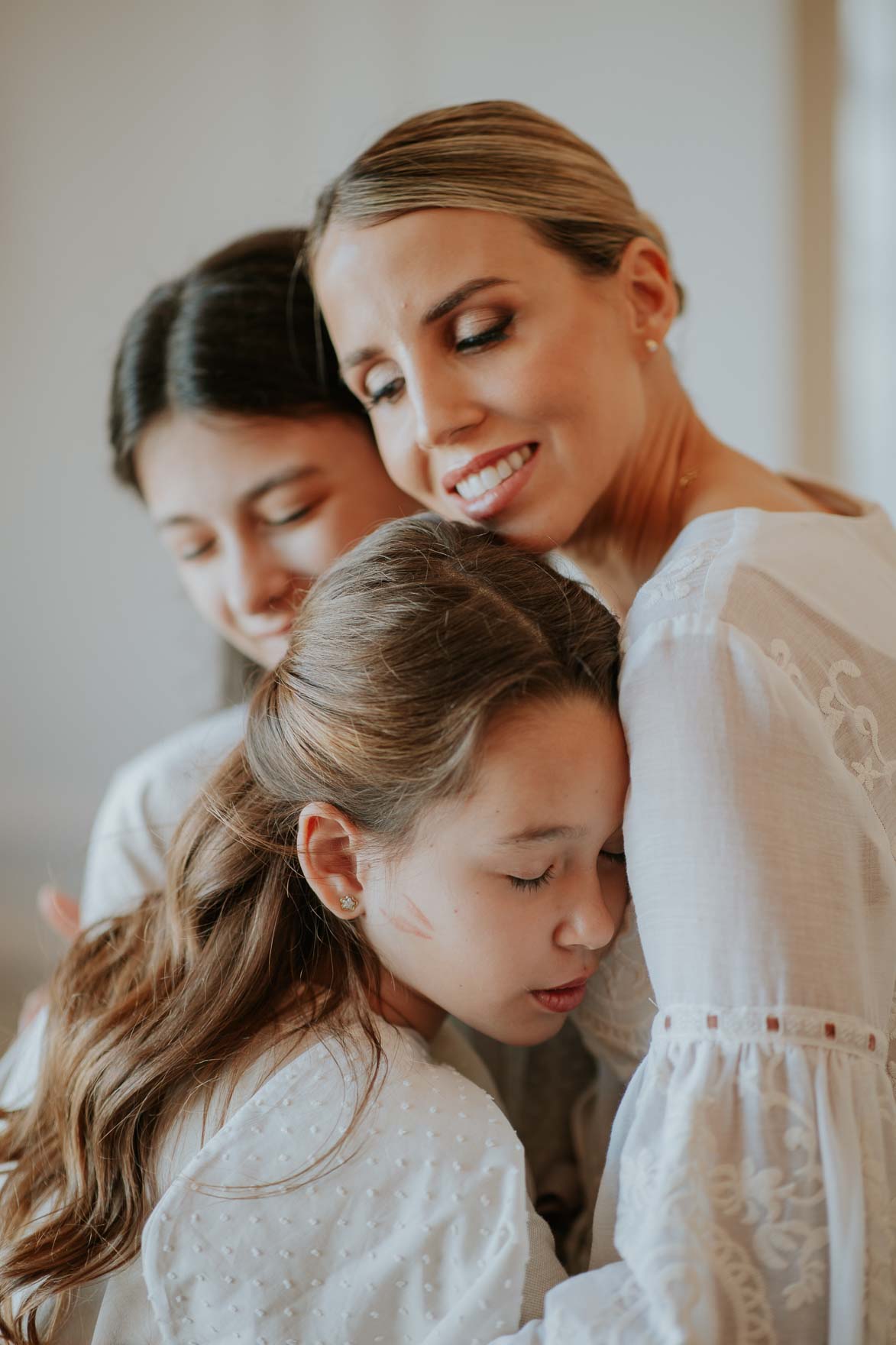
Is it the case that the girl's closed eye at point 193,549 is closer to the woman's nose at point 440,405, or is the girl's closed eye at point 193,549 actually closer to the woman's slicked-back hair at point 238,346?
the woman's slicked-back hair at point 238,346

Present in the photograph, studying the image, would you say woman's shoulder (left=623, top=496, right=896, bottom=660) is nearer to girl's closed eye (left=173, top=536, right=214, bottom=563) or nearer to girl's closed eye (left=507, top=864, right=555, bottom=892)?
girl's closed eye (left=507, top=864, right=555, bottom=892)

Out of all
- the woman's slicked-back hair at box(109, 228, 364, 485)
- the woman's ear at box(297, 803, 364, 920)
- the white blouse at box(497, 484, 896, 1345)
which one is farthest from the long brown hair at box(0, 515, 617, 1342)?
the woman's slicked-back hair at box(109, 228, 364, 485)

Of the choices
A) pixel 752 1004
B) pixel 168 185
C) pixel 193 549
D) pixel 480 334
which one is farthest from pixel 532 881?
pixel 168 185

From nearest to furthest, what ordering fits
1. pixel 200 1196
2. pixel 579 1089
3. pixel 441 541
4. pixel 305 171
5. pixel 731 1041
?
pixel 731 1041
pixel 200 1196
pixel 441 541
pixel 579 1089
pixel 305 171

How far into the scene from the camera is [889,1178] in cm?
93

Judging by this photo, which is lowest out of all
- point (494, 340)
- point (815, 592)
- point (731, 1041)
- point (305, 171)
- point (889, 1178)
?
point (889, 1178)

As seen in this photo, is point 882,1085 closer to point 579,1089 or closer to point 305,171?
point 579,1089

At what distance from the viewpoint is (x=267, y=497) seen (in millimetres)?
1550

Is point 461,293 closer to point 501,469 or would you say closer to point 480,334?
point 480,334

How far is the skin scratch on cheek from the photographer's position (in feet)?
3.60

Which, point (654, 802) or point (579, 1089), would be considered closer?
point (654, 802)

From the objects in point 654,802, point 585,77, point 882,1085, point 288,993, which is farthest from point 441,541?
point 585,77

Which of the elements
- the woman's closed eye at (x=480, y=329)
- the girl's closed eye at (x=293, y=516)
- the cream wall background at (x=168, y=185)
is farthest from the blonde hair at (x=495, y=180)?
the cream wall background at (x=168, y=185)

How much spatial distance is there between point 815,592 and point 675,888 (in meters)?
0.30
